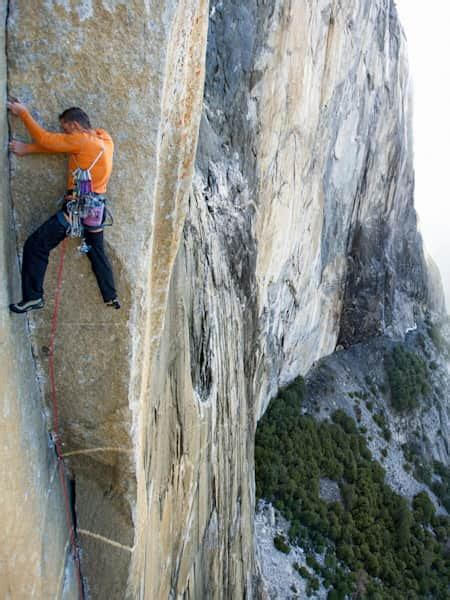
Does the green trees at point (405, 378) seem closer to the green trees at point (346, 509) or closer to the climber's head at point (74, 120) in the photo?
the green trees at point (346, 509)

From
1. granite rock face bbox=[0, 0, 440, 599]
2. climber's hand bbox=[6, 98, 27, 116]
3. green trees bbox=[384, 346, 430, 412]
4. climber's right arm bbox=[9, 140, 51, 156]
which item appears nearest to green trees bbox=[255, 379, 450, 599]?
granite rock face bbox=[0, 0, 440, 599]

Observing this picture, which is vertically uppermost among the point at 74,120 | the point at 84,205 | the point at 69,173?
the point at 74,120

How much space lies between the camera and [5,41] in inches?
149

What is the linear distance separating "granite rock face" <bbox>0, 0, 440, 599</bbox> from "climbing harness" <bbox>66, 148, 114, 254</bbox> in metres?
0.31

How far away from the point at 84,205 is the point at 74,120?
695 mm

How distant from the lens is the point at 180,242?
6.12 meters

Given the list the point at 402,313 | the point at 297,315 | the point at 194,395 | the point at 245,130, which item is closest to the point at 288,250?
the point at 297,315

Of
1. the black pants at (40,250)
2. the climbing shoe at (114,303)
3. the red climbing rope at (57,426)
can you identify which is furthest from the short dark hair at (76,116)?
the climbing shoe at (114,303)

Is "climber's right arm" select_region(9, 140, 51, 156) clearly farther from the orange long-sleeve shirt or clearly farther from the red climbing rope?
the red climbing rope

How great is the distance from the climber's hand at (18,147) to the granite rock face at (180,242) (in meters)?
0.13

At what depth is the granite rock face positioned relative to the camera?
404cm

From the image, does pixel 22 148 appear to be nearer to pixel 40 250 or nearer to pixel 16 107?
pixel 16 107

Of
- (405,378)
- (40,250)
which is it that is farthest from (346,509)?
(40,250)

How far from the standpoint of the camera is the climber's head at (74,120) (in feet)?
12.3
